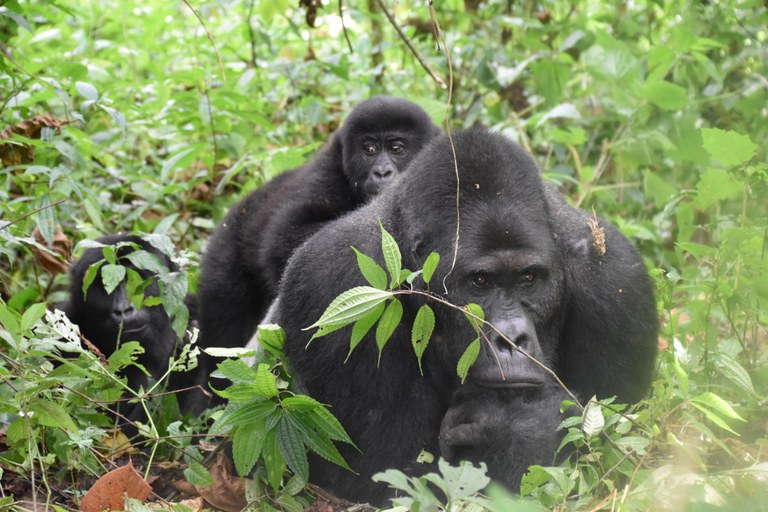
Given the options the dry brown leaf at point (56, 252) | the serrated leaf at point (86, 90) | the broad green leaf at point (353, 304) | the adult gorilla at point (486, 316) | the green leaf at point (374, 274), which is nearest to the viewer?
the broad green leaf at point (353, 304)

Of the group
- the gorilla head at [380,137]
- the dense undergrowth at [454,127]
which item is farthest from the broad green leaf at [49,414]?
the gorilla head at [380,137]

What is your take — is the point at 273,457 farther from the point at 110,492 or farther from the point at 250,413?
the point at 110,492

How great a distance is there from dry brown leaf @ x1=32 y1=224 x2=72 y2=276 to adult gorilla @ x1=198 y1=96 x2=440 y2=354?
0.85 metres

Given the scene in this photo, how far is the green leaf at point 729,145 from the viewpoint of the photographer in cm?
340

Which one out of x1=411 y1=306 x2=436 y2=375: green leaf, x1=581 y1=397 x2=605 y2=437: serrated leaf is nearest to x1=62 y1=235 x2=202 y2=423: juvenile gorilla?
x1=411 y1=306 x2=436 y2=375: green leaf

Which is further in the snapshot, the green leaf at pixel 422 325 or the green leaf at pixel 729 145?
the green leaf at pixel 729 145

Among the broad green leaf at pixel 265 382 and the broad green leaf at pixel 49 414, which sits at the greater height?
the broad green leaf at pixel 265 382

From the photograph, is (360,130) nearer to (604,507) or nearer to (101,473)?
(101,473)

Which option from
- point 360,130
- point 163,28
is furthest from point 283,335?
point 163,28

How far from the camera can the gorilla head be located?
17.3 feet

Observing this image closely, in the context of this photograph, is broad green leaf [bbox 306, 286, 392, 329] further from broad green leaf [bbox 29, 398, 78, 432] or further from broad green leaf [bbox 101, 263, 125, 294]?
broad green leaf [bbox 101, 263, 125, 294]

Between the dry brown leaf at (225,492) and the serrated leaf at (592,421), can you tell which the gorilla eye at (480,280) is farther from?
the dry brown leaf at (225,492)

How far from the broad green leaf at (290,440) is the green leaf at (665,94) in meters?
3.48

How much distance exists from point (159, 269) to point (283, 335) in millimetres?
861
